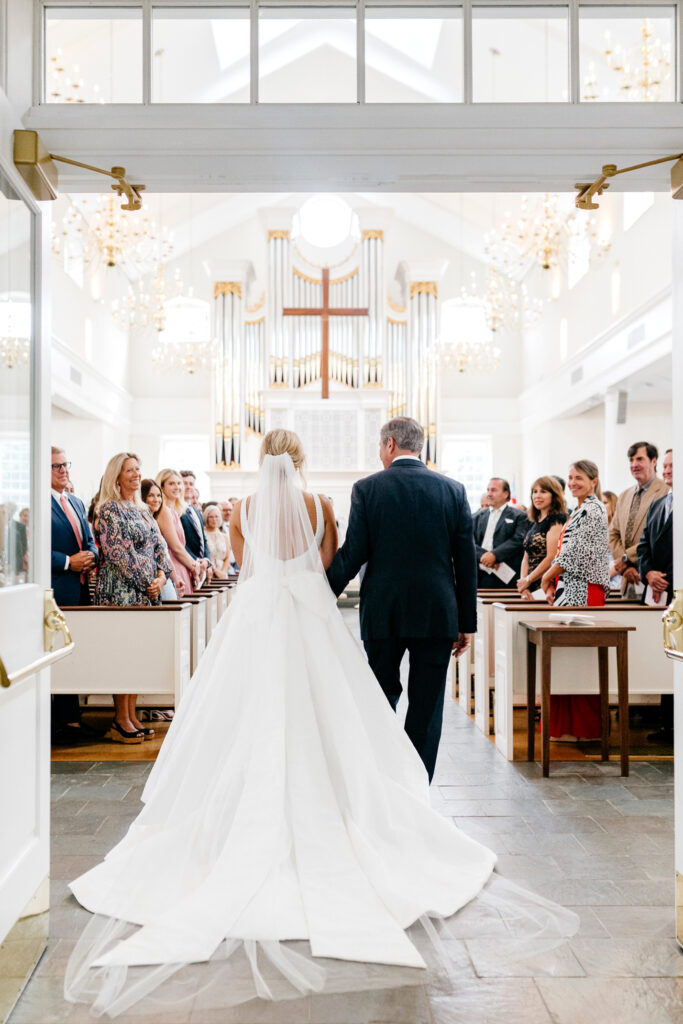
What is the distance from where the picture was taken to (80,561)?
513 centimetres

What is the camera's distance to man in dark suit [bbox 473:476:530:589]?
6.95 meters

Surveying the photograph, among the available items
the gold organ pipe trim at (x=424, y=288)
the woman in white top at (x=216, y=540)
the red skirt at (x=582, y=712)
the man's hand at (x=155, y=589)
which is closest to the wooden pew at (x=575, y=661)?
the red skirt at (x=582, y=712)

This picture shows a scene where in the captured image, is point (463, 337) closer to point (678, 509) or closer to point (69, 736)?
point (69, 736)

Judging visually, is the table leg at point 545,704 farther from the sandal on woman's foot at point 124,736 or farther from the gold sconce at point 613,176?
the gold sconce at point 613,176

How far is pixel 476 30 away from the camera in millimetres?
2658

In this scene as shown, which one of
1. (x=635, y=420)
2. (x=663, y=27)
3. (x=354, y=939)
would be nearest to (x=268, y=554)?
(x=354, y=939)

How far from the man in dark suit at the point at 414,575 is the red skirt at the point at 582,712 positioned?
1.92 metres

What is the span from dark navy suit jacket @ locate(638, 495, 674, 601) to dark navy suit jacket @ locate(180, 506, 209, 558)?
10.3ft

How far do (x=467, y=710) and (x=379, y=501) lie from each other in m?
3.08

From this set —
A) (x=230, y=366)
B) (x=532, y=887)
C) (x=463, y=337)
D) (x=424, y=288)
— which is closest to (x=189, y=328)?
(x=230, y=366)

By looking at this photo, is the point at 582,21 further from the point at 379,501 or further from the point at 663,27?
the point at 379,501

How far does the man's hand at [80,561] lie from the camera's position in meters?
5.13

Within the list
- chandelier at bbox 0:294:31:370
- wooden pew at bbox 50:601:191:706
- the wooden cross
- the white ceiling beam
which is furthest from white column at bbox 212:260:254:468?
chandelier at bbox 0:294:31:370

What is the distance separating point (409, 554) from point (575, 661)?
190cm
